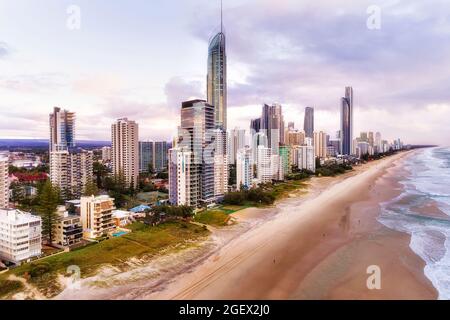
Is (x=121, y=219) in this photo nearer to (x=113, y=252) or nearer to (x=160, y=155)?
(x=113, y=252)

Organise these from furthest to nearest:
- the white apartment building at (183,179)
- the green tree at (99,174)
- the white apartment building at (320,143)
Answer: the white apartment building at (320,143), the green tree at (99,174), the white apartment building at (183,179)

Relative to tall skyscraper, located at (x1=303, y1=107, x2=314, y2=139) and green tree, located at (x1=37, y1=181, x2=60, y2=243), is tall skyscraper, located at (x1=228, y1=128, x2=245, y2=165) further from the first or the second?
tall skyscraper, located at (x1=303, y1=107, x2=314, y2=139)

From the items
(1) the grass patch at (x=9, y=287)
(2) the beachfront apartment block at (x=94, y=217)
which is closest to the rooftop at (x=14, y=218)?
(2) the beachfront apartment block at (x=94, y=217)

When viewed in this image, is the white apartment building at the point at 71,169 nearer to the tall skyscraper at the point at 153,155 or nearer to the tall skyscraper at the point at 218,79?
the tall skyscraper at the point at 153,155

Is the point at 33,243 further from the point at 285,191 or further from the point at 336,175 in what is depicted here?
the point at 336,175

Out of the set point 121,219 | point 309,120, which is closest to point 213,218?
point 121,219
